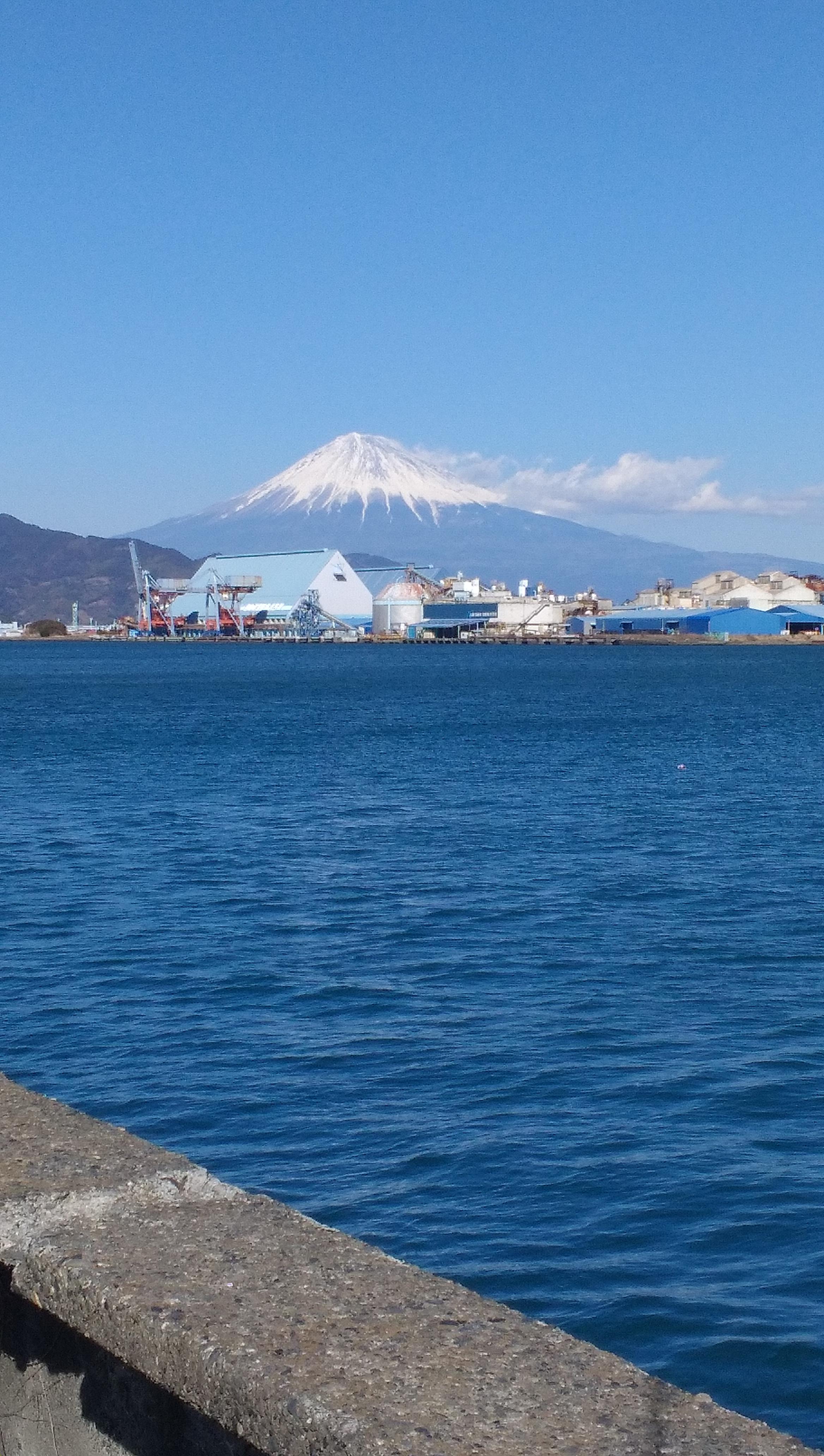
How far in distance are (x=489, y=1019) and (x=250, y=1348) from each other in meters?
11.0

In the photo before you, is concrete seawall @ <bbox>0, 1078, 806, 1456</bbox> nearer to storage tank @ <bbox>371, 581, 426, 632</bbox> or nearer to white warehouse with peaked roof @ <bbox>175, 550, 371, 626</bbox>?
storage tank @ <bbox>371, 581, 426, 632</bbox>

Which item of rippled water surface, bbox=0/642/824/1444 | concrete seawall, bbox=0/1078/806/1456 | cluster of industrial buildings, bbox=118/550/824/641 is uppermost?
cluster of industrial buildings, bbox=118/550/824/641

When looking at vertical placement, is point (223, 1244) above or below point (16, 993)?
above

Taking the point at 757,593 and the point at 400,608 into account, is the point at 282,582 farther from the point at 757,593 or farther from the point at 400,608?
the point at 757,593

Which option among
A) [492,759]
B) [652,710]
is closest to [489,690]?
[652,710]

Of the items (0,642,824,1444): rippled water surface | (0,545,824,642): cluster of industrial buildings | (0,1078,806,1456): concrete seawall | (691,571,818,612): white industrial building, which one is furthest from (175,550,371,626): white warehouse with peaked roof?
(0,1078,806,1456): concrete seawall

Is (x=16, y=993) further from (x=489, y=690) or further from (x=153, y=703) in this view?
(x=489, y=690)

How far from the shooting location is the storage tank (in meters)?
186

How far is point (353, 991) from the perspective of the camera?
553 inches

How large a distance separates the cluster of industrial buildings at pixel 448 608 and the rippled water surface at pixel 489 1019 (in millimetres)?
141211

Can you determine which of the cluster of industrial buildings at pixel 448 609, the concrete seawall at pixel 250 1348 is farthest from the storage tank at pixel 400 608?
the concrete seawall at pixel 250 1348

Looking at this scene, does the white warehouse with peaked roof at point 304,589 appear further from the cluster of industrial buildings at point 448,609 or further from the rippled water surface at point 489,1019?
the rippled water surface at point 489,1019

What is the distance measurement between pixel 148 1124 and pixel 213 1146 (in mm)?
743

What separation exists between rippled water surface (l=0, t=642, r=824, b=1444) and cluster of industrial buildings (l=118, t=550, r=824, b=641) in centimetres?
14121
